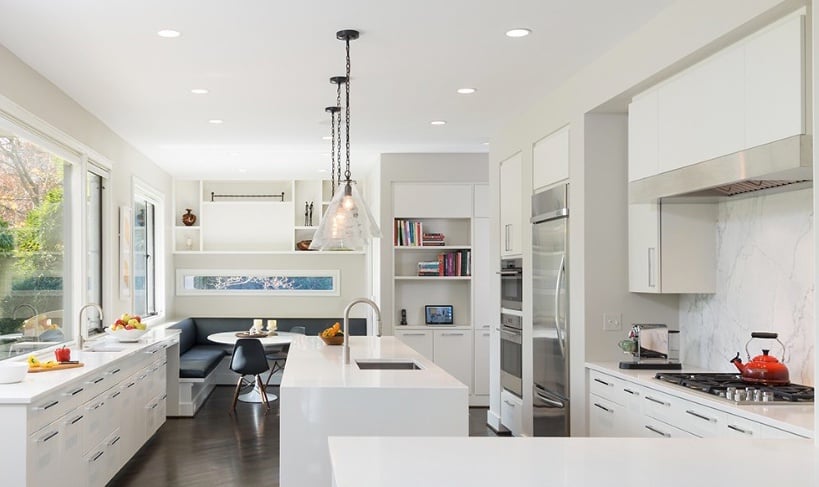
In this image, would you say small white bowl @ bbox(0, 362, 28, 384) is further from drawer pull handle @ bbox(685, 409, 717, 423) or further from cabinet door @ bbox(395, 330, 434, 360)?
cabinet door @ bbox(395, 330, 434, 360)

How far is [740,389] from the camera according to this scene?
3324mm

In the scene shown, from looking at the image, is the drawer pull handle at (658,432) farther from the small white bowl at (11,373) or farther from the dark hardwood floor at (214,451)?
the small white bowl at (11,373)

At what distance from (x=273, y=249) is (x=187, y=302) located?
129 centimetres

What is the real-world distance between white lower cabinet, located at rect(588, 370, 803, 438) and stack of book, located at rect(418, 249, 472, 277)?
3.67m

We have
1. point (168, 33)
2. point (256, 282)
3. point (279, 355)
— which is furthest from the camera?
point (256, 282)

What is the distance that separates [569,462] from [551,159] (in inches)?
146

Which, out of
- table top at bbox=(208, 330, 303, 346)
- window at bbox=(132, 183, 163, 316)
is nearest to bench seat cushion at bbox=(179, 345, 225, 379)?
table top at bbox=(208, 330, 303, 346)

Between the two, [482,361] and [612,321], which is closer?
[612,321]

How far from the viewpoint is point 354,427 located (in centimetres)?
361

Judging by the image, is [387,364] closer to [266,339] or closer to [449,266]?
[449,266]

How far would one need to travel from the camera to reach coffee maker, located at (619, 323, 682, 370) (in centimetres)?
436

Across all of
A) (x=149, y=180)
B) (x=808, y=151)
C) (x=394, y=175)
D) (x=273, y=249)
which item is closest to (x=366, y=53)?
(x=808, y=151)

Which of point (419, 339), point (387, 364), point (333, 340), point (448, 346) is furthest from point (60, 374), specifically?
point (448, 346)

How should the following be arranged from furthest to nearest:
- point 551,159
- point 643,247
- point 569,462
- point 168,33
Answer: point 551,159, point 643,247, point 168,33, point 569,462
